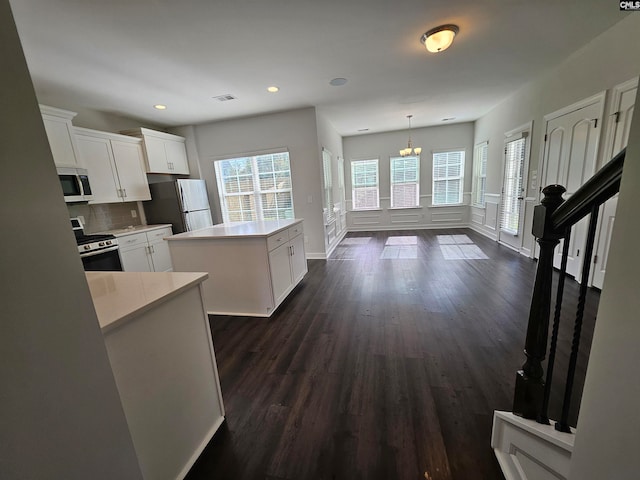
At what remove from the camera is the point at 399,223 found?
291 inches

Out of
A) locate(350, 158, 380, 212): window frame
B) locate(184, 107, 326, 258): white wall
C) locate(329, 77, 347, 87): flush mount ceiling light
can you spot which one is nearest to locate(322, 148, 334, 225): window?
locate(184, 107, 326, 258): white wall

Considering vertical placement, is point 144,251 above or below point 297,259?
above

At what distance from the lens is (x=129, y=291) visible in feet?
3.99

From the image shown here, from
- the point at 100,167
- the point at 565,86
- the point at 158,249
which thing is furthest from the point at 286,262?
the point at 565,86

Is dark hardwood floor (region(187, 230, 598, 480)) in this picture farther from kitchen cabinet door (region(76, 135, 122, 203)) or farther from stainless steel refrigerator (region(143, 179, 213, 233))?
kitchen cabinet door (region(76, 135, 122, 203))

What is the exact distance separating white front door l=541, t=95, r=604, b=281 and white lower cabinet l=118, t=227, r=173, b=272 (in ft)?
17.8

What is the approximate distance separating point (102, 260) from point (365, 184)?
20.2 feet

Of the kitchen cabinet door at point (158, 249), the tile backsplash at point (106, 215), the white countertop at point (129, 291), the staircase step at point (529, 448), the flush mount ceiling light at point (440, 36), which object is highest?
the flush mount ceiling light at point (440, 36)

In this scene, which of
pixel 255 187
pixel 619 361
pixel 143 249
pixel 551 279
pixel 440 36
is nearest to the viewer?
pixel 619 361

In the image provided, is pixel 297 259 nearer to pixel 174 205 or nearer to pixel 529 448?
pixel 174 205

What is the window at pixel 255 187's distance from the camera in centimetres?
487

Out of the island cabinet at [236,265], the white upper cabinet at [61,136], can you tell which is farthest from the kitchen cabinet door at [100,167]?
the island cabinet at [236,265]

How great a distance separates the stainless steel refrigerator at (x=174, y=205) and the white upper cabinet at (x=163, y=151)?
0.38m

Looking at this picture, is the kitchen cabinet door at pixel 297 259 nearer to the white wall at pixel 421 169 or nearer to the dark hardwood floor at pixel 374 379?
the dark hardwood floor at pixel 374 379
